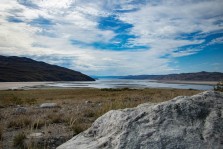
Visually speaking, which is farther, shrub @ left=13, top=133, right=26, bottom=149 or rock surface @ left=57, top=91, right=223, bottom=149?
shrub @ left=13, top=133, right=26, bottom=149

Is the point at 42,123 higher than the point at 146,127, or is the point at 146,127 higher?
the point at 146,127

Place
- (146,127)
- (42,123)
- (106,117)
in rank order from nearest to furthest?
(146,127)
(106,117)
(42,123)

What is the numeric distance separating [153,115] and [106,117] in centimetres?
135

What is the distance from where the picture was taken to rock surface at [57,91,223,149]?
392 centimetres

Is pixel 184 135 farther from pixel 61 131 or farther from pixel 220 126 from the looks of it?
pixel 61 131

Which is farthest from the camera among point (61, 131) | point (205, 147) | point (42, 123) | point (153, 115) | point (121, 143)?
point (42, 123)

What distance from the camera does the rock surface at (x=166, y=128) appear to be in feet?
12.9

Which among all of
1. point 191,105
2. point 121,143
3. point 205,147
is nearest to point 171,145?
point 205,147

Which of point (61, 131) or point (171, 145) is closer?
point (171, 145)

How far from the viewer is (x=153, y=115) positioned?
4664 mm

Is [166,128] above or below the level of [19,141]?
above

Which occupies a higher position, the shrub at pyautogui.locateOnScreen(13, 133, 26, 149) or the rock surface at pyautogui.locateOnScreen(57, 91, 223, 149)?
the rock surface at pyautogui.locateOnScreen(57, 91, 223, 149)

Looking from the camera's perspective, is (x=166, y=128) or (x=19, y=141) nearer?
(x=166, y=128)

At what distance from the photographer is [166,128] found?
4.24 m
